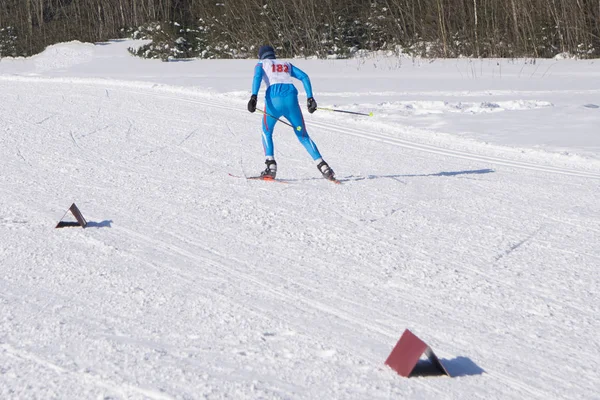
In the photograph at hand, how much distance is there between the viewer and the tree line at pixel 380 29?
82.6ft

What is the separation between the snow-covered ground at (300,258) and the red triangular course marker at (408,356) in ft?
0.20

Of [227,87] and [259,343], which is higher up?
[227,87]

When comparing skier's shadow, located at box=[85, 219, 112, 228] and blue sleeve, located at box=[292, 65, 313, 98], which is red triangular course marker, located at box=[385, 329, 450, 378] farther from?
blue sleeve, located at box=[292, 65, 313, 98]

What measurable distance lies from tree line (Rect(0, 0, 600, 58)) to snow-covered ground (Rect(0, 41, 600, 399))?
11550 mm

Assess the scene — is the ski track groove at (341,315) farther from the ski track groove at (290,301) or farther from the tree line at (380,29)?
the tree line at (380,29)

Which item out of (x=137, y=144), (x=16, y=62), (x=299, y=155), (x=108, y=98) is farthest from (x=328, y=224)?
(x=16, y=62)

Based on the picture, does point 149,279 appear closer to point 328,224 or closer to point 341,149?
point 328,224

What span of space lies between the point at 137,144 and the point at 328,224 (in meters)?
5.63

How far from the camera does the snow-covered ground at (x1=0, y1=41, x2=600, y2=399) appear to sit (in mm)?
4090

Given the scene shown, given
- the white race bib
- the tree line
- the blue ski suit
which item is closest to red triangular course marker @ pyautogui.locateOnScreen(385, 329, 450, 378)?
the blue ski suit

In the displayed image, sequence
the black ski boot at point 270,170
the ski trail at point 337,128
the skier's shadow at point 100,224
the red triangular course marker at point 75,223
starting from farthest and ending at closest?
the ski trail at point 337,128, the black ski boot at point 270,170, the skier's shadow at point 100,224, the red triangular course marker at point 75,223

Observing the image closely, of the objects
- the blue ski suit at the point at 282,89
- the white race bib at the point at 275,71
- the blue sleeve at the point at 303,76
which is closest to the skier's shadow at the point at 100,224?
the blue ski suit at the point at 282,89

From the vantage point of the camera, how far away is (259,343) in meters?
4.45

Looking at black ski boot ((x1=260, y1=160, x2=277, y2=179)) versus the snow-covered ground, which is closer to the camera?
the snow-covered ground
